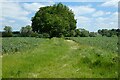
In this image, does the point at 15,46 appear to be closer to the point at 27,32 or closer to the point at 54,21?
the point at 54,21

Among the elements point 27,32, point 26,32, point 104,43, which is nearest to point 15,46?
point 104,43

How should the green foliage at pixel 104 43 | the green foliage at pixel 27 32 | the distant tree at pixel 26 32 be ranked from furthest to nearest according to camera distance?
the distant tree at pixel 26 32
the green foliage at pixel 27 32
the green foliage at pixel 104 43

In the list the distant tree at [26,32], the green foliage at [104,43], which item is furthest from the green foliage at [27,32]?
the green foliage at [104,43]

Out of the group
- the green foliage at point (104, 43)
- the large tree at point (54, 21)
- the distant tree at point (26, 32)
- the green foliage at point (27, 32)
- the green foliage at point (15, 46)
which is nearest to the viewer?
the green foliage at point (104, 43)

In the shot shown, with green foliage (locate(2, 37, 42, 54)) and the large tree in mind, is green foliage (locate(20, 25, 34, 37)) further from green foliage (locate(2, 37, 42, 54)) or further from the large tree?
green foliage (locate(2, 37, 42, 54))

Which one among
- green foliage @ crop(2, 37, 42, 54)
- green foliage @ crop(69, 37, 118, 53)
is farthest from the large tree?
green foliage @ crop(2, 37, 42, 54)

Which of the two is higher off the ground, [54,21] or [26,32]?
[54,21]

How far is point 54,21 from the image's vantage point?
3068 inches

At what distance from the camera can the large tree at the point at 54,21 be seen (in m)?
77.8

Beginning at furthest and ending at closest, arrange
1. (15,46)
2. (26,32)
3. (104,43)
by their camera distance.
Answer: (26,32), (104,43), (15,46)

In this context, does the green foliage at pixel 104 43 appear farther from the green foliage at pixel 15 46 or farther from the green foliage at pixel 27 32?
the green foliage at pixel 27 32

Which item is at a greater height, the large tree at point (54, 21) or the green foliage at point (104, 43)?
the large tree at point (54, 21)

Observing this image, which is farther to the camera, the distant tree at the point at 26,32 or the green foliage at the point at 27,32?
the distant tree at the point at 26,32

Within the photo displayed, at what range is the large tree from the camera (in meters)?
77.8
